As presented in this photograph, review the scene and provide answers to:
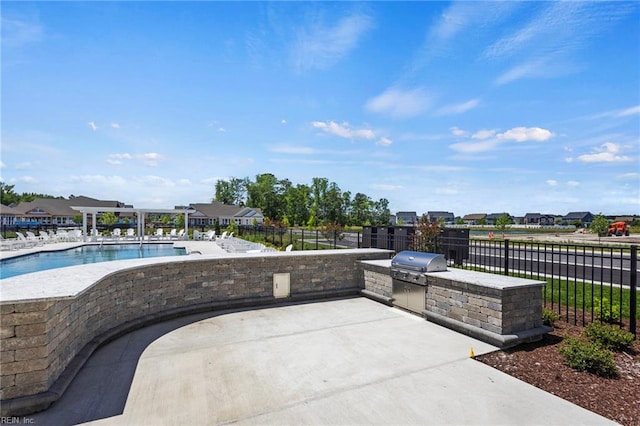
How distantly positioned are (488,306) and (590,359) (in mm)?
1339

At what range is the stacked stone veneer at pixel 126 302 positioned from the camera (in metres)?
3.13

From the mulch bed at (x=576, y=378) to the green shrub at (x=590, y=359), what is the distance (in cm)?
8

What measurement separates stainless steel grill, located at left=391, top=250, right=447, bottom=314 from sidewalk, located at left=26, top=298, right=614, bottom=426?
0.81 meters

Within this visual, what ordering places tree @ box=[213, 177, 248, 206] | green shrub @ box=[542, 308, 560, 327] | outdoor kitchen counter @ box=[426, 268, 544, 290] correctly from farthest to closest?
tree @ box=[213, 177, 248, 206] < green shrub @ box=[542, 308, 560, 327] < outdoor kitchen counter @ box=[426, 268, 544, 290]

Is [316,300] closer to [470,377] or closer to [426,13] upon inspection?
[470,377]

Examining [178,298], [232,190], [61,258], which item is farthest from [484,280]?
[232,190]

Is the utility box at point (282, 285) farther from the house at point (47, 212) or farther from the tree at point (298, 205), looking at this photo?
the tree at point (298, 205)

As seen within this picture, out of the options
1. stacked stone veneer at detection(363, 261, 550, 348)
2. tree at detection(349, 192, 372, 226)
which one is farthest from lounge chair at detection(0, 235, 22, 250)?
tree at detection(349, 192, 372, 226)

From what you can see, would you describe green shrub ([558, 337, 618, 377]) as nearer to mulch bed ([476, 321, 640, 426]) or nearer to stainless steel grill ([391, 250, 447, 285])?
mulch bed ([476, 321, 640, 426])

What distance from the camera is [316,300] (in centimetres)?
778

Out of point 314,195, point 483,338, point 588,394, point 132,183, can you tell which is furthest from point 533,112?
point 314,195

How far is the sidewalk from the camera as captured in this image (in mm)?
3104

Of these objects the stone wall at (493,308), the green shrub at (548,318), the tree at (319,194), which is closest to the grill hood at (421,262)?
the stone wall at (493,308)

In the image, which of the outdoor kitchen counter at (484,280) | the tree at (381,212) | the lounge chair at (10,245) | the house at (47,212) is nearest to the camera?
the outdoor kitchen counter at (484,280)
